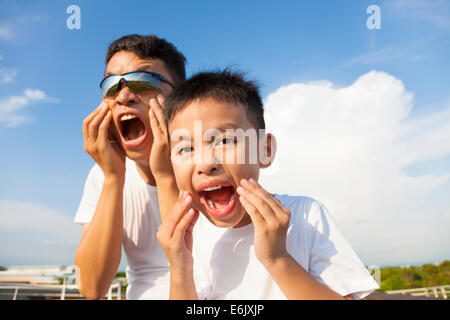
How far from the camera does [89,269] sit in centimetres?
245

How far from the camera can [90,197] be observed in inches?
117

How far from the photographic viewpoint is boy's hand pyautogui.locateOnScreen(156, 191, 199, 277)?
1.63 meters

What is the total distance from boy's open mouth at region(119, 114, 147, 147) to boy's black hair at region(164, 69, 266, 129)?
23.2 inches

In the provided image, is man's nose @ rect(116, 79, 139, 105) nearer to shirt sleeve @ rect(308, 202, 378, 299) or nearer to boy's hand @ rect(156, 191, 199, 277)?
boy's hand @ rect(156, 191, 199, 277)

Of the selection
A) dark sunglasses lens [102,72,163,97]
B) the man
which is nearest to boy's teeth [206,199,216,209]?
the man

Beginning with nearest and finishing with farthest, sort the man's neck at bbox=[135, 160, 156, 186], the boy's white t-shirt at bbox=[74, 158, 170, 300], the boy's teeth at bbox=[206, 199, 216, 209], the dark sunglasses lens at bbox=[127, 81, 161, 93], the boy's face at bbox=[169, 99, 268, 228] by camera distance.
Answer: the boy's face at bbox=[169, 99, 268, 228], the boy's teeth at bbox=[206, 199, 216, 209], the dark sunglasses lens at bbox=[127, 81, 161, 93], the boy's white t-shirt at bbox=[74, 158, 170, 300], the man's neck at bbox=[135, 160, 156, 186]

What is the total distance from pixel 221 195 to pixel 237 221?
0.62ft

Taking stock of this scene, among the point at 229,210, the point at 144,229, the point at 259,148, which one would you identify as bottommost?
the point at 229,210

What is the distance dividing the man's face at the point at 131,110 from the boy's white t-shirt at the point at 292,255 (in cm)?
92

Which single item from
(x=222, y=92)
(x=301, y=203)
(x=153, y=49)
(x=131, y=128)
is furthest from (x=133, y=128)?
(x=301, y=203)
